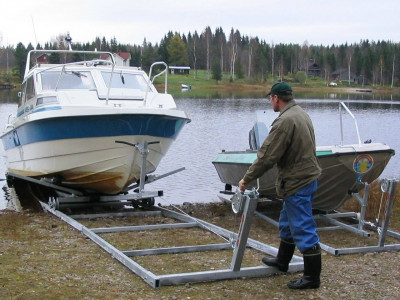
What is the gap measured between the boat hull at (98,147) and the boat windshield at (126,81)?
1.24 m

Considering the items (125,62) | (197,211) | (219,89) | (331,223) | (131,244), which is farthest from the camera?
(219,89)

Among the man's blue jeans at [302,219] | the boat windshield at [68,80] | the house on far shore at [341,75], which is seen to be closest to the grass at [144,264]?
the man's blue jeans at [302,219]

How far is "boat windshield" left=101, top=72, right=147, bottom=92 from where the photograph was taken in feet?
34.3

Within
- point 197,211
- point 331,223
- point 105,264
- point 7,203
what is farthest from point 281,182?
point 7,203

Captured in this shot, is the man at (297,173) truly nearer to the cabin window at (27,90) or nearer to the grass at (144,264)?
the grass at (144,264)

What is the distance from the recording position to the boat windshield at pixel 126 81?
411 inches

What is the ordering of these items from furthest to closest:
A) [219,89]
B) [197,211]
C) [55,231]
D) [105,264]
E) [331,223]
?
[219,89], [197,211], [331,223], [55,231], [105,264]

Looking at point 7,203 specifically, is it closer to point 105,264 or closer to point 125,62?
point 125,62

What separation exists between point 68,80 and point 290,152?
6.09 metres

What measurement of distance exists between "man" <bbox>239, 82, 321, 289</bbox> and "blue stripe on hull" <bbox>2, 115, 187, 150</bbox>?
399 centimetres

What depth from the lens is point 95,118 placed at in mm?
8938

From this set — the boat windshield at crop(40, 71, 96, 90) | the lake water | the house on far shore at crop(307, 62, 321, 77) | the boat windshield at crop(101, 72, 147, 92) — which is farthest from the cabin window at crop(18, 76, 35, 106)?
the house on far shore at crop(307, 62, 321, 77)

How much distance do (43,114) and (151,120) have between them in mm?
1775

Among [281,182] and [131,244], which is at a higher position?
[281,182]
